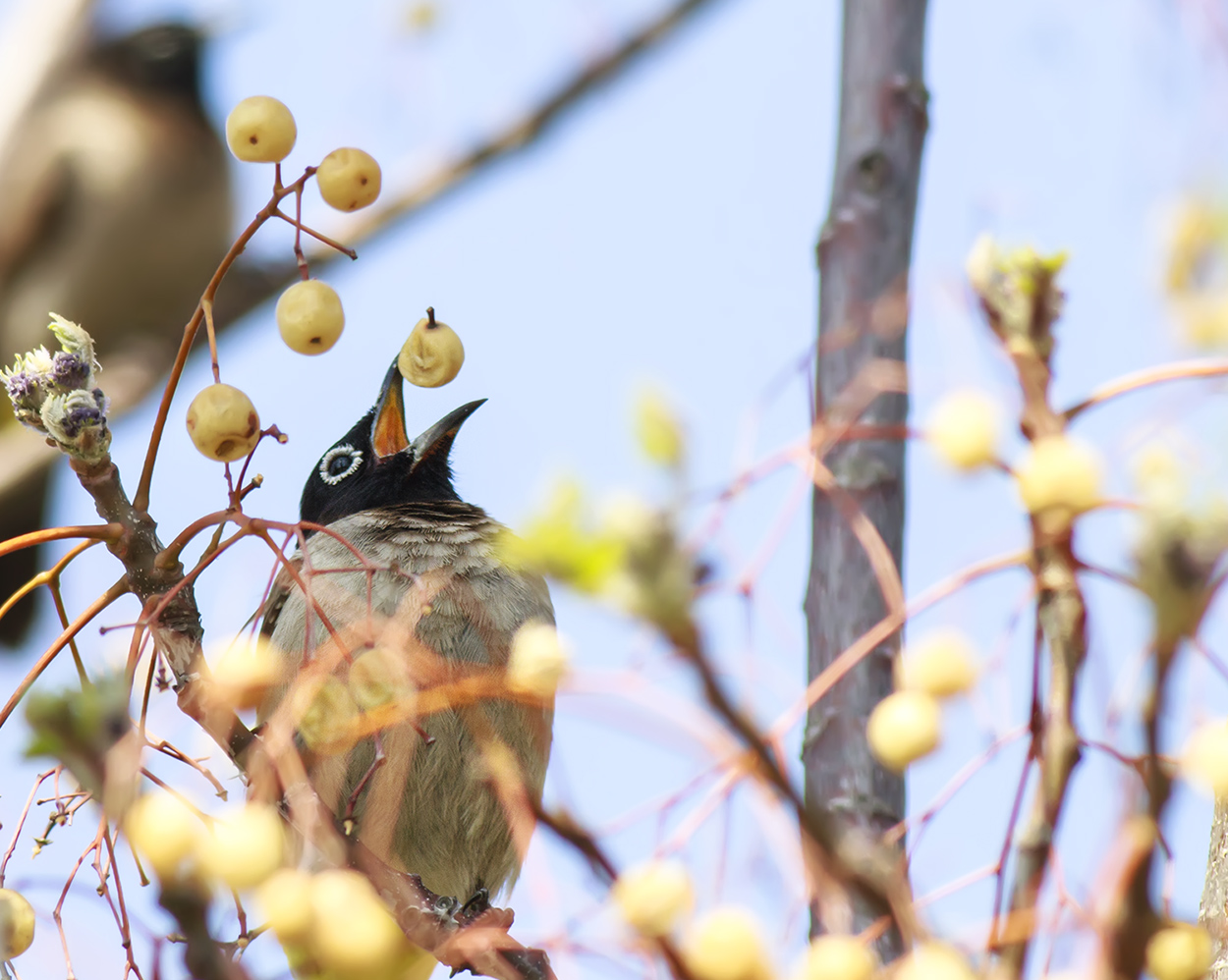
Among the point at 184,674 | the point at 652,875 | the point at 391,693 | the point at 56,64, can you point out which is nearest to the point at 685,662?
the point at 652,875

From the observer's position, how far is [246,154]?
233 cm

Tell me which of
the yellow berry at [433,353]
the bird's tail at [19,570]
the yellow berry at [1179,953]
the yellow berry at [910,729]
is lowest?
the bird's tail at [19,570]

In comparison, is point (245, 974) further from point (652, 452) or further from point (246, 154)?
point (246, 154)

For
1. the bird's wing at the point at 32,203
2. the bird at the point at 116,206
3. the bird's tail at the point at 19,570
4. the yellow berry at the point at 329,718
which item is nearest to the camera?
the yellow berry at the point at 329,718

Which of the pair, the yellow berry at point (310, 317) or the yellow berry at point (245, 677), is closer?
the yellow berry at point (245, 677)

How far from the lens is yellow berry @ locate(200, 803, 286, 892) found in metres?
1.41

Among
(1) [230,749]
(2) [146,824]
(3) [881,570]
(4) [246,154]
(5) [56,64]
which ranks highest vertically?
(5) [56,64]

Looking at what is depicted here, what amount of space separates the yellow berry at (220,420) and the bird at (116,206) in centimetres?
806

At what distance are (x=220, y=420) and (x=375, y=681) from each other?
0.45 metres

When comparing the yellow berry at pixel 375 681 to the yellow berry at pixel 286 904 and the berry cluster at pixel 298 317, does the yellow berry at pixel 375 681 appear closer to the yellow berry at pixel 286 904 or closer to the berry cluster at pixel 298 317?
the berry cluster at pixel 298 317

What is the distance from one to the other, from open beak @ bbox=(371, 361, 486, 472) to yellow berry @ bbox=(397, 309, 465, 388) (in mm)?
3139

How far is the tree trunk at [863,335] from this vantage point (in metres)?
2.61

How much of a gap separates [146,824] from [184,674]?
38.8 inches

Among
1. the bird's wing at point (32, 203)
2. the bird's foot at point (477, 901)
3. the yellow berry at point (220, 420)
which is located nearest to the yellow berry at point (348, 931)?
the yellow berry at point (220, 420)
